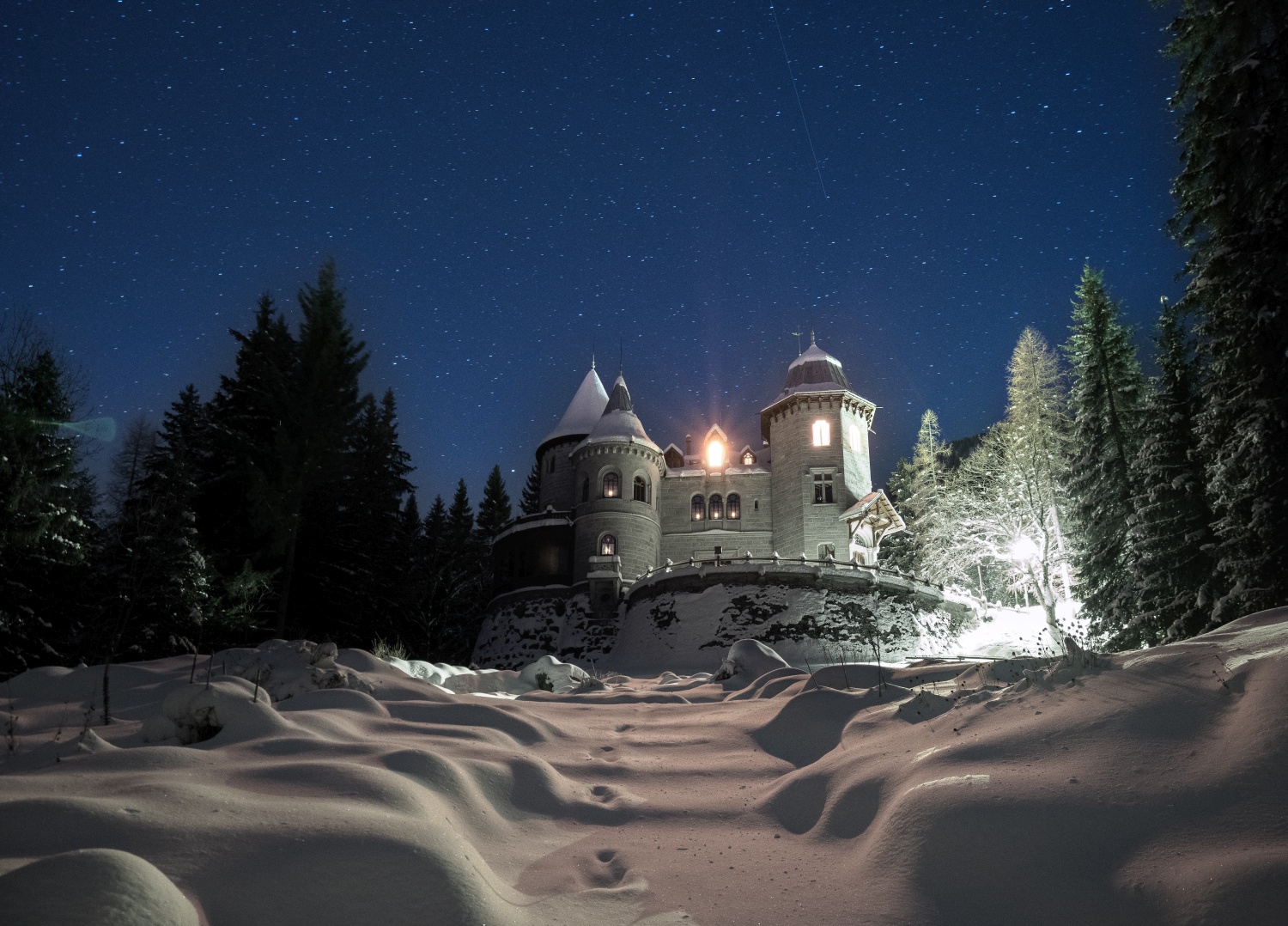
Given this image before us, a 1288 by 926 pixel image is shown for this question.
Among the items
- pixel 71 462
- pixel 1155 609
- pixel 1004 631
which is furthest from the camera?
pixel 1004 631

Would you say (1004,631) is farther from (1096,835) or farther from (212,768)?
(212,768)

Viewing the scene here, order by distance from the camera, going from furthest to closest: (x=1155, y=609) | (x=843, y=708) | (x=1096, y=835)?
1. (x=1155, y=609)
2. (x=843, y=708)
3. (x=1096, y=835)

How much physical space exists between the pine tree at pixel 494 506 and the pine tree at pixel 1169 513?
143 feet

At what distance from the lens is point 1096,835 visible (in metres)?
4.25

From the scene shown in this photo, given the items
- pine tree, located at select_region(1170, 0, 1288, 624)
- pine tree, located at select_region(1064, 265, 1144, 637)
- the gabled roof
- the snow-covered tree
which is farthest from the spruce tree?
pine tree, located at select_region(1170, 0, 1288, 624)

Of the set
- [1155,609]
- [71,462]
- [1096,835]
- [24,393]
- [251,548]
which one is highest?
[24,393]

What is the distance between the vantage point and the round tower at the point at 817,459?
38906 millimetres

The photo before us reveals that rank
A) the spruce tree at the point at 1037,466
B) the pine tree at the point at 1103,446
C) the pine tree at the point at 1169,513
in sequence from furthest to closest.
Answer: the spruce tree at the point at 1037,466 → the pine tree at the point at 1103,446 → the pine tree at the point at 1169,513

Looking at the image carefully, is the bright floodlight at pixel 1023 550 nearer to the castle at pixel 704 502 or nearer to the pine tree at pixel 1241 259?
the castle at pixel 704 502

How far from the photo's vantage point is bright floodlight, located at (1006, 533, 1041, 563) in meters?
28.4

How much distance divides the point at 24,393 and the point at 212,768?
18857 mm

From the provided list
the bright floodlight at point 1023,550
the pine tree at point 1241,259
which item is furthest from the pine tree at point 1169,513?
the bright floodlight at point 1023,550

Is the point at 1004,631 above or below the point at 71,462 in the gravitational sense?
below

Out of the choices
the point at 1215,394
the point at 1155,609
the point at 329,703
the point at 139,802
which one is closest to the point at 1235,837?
the point at 139,802
